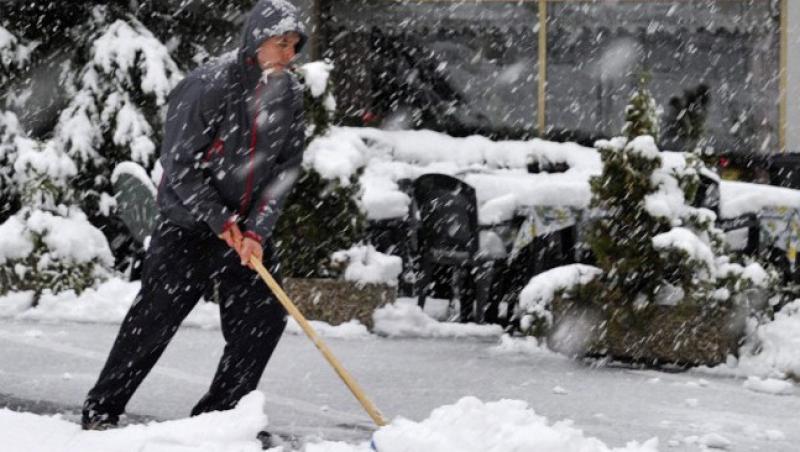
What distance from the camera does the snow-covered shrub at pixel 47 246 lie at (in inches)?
400

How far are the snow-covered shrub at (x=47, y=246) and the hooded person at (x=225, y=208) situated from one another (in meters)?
5.26

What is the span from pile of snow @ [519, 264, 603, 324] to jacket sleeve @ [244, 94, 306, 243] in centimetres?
335

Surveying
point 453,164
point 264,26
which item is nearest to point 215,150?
point 264,26

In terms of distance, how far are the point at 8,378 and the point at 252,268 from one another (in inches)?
91.8

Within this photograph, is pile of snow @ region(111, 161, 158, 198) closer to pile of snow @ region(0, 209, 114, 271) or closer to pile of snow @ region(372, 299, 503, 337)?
pile of snow @ region(0, 209, 114, 271)

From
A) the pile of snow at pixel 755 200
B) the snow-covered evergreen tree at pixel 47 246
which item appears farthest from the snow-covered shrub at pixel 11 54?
the pile of snow at pixel 755 200

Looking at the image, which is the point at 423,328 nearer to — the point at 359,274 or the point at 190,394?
the point at 359,274

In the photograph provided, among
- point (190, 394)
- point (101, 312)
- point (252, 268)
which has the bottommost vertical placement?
point (101, 312)

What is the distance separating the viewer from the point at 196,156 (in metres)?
4.96

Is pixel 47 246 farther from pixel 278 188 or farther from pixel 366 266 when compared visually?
pixel 278 188

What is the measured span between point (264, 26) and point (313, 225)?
4542mm

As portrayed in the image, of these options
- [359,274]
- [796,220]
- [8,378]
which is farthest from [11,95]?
[796,220]

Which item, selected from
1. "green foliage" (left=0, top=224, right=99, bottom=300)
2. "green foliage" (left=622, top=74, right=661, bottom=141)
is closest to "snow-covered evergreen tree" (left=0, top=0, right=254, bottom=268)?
"green foliage" (left=0, top=224, right=99, bottom=300)

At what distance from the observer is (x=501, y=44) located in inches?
584
